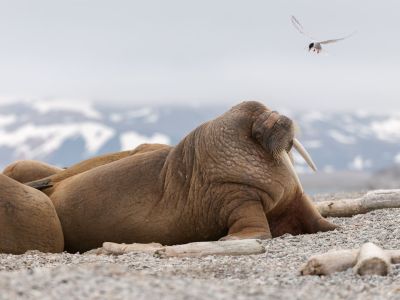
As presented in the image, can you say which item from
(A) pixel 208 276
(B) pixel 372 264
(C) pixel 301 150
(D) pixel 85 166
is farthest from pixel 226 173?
(B) pixel 372 264

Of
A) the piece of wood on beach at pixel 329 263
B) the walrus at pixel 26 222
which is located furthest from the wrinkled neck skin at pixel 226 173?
the piece of wood on beach at pixel 329 263

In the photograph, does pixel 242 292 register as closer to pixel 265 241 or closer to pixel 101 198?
pixel 265 241

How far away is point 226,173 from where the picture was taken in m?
11.2

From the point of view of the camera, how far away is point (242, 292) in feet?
22.0

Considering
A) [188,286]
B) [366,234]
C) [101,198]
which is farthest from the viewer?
[101,198]

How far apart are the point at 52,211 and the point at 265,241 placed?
297cm

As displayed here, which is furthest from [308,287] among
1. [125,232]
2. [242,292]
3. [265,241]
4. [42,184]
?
[42,184]

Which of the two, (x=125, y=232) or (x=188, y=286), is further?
(x=125, y=232)

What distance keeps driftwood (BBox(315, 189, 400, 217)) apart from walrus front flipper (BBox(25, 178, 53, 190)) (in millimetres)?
4154

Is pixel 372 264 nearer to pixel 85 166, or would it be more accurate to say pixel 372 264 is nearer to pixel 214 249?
pixel 214 249

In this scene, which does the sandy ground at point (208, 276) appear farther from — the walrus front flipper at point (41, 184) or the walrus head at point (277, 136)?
the walrus front flipper at point (41, 184)

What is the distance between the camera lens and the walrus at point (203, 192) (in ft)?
36.4

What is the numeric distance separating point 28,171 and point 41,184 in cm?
142

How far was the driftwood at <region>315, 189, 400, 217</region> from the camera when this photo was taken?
13414 mm
